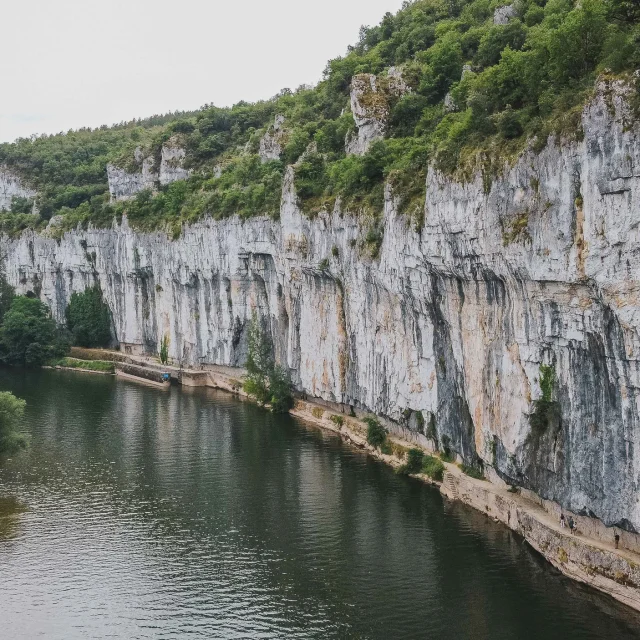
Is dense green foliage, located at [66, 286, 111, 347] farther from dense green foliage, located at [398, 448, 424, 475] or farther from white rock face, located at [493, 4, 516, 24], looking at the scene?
dense green foliage, located at [398, 448, 424, 475]

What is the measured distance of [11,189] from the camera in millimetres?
103062

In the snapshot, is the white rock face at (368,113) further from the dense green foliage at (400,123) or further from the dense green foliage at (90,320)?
the dense green foliage at (90,320)

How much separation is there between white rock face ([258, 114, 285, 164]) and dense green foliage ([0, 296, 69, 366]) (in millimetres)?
22749

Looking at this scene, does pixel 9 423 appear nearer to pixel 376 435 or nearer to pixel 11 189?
pixel 376 435

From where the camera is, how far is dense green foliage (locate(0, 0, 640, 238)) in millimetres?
27672

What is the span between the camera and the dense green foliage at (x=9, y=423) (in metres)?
37.5

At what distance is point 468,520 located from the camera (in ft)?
102

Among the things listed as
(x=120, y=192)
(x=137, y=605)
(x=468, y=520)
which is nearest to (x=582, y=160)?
(x=468, y=520)

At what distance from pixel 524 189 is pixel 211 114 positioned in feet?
216

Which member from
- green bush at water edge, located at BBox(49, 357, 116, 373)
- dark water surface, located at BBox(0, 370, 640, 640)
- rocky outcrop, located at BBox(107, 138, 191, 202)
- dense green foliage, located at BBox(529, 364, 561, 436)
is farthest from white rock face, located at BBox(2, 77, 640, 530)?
rocky outcrop, located at BBox(107, 138, 191, 202)

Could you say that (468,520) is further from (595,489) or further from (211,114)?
(211,114)

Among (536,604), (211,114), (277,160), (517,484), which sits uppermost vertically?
(211,114)

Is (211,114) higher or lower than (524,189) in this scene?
higher

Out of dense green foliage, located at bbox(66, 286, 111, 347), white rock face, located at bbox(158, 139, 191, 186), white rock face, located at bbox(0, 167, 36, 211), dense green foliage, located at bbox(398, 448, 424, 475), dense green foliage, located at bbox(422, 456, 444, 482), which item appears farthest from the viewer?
white rock face, located at bbox(0, 167, 36, 211)
